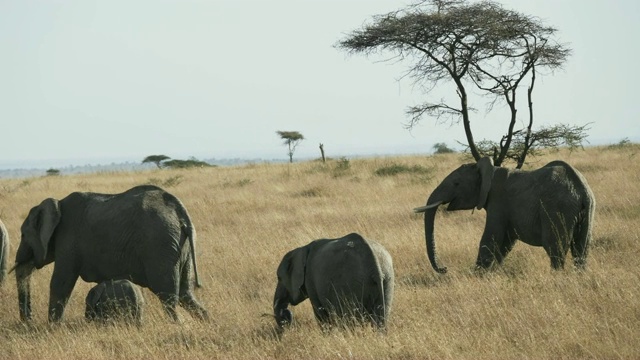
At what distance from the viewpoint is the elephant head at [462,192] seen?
10.9m

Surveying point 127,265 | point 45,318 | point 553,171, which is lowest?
point 45,318

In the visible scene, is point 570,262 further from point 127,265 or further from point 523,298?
point 127,265

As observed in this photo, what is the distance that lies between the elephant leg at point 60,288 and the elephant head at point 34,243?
0.85ft

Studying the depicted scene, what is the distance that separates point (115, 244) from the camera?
9.33 m

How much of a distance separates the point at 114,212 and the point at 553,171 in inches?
189

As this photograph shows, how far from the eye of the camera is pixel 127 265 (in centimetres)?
933

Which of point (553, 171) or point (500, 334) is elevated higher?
point (553, 171)

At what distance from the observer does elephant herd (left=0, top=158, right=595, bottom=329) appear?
7562 mm

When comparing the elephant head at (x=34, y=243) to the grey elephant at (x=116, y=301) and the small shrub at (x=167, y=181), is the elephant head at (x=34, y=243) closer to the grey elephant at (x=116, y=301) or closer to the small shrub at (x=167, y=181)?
the grey elephant at (x=116, y=301)

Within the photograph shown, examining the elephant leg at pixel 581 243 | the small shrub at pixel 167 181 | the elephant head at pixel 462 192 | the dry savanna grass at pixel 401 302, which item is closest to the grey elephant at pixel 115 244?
the dry savanna grass at pixel 401 302

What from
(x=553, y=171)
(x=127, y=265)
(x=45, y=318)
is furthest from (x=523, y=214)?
(x=45, y=318)

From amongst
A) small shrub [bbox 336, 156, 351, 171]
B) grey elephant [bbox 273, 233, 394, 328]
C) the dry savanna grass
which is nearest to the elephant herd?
grey elephant [bbox 273, 233, 394, 328]

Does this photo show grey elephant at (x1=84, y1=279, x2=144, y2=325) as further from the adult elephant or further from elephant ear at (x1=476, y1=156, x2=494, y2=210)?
elephant ear at (x1=476, y1=156, x2=494, y2=210)

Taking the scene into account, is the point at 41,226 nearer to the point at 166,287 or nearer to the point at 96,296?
the point at 96,296
